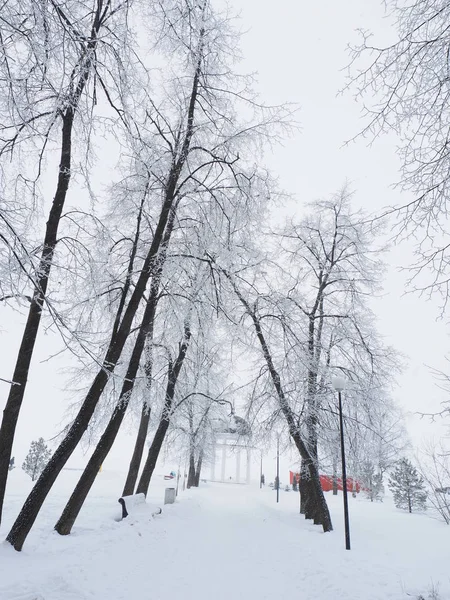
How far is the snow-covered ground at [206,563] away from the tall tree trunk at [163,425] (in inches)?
70.5

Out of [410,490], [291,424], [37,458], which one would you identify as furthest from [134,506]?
[37,458]

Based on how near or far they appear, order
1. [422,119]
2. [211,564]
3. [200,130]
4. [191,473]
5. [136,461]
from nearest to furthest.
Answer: [422,119] → [211,564] → [200,130] → [136,461] → [191,473]

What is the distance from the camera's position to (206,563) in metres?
6.72

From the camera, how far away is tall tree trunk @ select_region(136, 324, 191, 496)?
36.9ft

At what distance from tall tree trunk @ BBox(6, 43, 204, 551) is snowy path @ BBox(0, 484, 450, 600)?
0.37m

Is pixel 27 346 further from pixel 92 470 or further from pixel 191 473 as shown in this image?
pixel 191 473

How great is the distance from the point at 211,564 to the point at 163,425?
517 centimetres

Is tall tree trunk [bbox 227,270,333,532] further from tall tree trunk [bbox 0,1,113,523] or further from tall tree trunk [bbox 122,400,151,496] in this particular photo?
tall tree trunk [bbox 0,1,113,523]

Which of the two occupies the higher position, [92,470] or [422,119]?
[422,119]

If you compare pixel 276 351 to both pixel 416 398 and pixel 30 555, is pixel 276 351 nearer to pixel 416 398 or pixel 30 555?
pixel 30 555

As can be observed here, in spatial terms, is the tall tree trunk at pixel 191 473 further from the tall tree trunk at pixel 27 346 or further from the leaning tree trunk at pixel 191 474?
the tall tree trunk at pixel 27 346

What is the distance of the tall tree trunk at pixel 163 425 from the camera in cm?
1124

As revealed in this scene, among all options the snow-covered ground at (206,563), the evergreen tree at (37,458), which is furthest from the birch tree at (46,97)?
the evergreen tree at (37,458)

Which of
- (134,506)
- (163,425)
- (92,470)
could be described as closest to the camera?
(92,470)
